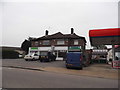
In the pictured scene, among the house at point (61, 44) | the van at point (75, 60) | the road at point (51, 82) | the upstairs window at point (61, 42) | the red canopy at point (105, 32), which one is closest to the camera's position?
the road at point (51, 82)

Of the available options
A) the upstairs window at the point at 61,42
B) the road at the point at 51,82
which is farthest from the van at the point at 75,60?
the upstairs window at the point at 61,42

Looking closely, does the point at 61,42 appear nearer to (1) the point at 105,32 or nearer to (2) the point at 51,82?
(1) the point at 105,32

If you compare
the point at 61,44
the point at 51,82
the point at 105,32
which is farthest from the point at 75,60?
the point at 61,44

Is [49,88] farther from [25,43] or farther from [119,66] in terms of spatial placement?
[25,43]

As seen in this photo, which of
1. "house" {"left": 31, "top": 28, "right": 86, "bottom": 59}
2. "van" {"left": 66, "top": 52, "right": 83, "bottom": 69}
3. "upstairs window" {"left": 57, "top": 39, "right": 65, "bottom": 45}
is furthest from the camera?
"upstairs window" {"left": 57, "top": 39, "right": 65, "bottom": 45}

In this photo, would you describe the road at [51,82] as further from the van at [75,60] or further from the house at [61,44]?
the house at [61,44]

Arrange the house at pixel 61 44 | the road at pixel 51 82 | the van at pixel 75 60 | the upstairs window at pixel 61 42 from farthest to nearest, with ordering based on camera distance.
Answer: the upstairs window at pixel 61 42 < the house at pixel 61 44 < the van at pixel 75 60 < the road at pixel 51 82

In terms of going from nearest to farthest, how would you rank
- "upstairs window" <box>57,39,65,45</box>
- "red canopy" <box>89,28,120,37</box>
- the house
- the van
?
"red canopy" <box>89,28,120,37</box>, the van, the house, "upstairs window" <box>57,39,65,45</box>

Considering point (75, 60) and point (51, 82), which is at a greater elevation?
point (75, 60)

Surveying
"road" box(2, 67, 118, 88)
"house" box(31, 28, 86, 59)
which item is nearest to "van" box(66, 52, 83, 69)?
"road" box(2, 67, 118, 88)

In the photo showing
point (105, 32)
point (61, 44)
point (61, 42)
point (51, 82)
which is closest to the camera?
point (51, 82)

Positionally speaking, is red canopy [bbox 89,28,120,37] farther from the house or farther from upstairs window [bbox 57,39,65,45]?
upstairs window [bbox 57,39,65,45]

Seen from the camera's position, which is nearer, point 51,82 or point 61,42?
point 51,82

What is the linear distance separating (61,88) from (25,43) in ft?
152
